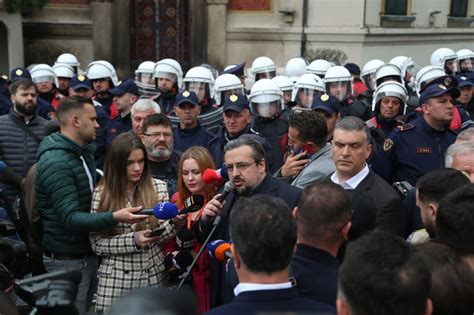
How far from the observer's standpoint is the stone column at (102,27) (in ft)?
54.8

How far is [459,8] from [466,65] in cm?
884

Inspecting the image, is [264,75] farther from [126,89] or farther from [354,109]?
[126,89]

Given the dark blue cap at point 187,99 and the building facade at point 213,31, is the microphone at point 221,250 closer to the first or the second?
the dark blue cap at point 187,99

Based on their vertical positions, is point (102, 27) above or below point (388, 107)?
above

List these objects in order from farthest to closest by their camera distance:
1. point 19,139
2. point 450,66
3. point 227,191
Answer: point 450,66 < point 19,139 < point 227,191

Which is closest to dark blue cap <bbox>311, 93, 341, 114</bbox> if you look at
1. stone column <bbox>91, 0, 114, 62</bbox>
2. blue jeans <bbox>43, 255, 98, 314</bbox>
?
blue jeans <bbox>43, 255, 98, 314</bbox>

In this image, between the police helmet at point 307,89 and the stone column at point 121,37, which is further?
the stone column at point 121,37

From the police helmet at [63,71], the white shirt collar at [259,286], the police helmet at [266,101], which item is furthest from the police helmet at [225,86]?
the white shirt collar at [259,286]

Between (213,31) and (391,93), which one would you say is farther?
(213,31)

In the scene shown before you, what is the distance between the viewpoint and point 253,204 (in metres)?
Result: 2.83

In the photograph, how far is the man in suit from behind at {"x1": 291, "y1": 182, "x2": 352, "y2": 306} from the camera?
9.78ft

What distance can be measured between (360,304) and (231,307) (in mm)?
535

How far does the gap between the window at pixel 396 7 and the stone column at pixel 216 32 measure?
393cm

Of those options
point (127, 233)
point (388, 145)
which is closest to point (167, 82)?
point (388, 145)
